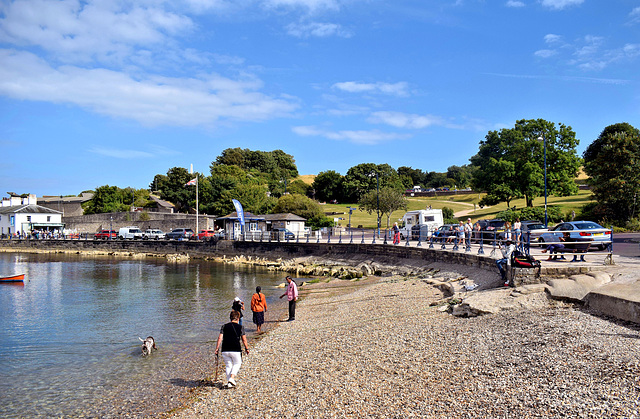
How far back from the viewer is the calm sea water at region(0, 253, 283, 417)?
1066 centimetres

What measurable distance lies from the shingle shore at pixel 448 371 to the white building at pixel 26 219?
269 ft

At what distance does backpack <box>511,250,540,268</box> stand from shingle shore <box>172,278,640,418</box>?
2.29 m

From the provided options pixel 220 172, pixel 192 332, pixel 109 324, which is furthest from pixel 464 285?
pixel 220 172

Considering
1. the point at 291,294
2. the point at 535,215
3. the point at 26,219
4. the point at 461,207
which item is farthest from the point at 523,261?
the point at 26,219

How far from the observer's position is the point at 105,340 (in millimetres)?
15953

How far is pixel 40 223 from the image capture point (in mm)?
81938

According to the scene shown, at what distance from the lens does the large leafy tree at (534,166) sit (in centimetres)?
6431

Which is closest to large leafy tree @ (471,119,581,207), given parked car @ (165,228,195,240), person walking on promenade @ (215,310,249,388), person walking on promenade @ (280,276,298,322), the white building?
parked car @ (165,228,195,240)

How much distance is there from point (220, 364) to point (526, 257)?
32.2ft

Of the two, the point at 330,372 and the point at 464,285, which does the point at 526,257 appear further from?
the point at 330,372

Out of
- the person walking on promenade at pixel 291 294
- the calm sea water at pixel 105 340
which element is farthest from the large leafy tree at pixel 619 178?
the person walking on promenade at pixel 291 294

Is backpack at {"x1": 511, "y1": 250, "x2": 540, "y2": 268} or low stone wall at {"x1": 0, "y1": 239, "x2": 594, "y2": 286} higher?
backpack at {"x1": 511, "y1": 250, "x2": 540, "y2": 268}

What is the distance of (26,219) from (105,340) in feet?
256

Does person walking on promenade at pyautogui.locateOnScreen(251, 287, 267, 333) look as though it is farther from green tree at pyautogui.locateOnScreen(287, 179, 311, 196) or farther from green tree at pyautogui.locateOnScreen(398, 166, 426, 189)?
green tree at pyautogui.locateOnScreen(398, 166, 426, 189)
